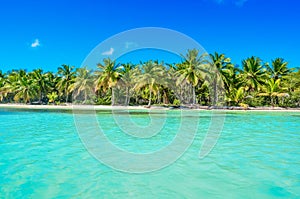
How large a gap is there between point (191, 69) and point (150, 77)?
4577 mm

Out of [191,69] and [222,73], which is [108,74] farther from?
[222,73]

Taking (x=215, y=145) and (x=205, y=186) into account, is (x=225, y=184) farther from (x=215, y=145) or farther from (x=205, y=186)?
(x=215, y=145)

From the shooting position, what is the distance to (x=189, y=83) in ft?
99.9

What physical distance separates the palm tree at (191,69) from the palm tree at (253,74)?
20.4 ft

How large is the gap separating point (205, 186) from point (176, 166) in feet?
3.99

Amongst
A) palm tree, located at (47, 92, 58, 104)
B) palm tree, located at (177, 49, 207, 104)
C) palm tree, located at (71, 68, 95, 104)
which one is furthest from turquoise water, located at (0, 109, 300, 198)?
palm tree, located at (47, 92, 58, 104)


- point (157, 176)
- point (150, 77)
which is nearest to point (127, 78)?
point (150, 77)

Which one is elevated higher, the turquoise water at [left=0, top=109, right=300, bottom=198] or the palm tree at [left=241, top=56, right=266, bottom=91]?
the palm tree at [left=241, top=56, right=266, bottom=91]

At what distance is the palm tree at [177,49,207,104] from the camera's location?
29.3 metres

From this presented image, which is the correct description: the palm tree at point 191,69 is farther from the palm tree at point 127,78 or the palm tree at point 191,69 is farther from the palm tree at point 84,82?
the palm tree at point 84,82

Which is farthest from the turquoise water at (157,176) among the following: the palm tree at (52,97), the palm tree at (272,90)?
the palm tree at (52,97)

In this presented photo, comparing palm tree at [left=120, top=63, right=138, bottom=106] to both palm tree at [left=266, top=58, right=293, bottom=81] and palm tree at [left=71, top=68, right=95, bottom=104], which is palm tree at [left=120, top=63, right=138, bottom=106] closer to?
palm tree at [left=71, top=68, right=95, bottom=104]

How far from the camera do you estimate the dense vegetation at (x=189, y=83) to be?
98.5ft

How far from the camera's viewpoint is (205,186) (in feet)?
13.4
